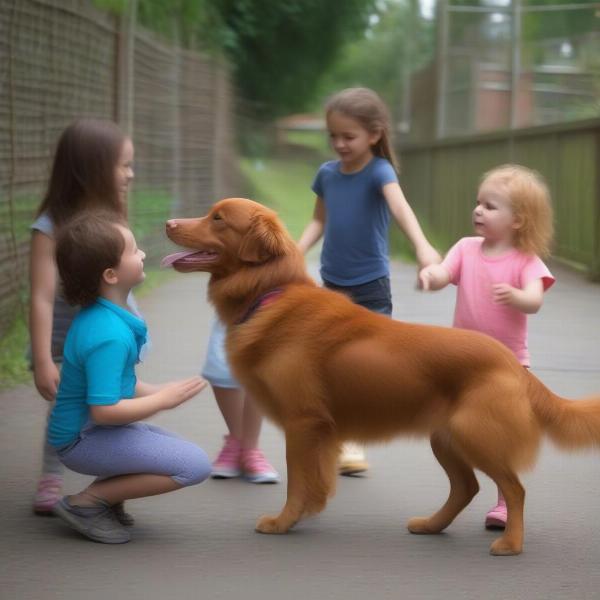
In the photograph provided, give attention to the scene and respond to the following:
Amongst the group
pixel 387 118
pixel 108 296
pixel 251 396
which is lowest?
pixel 251 396

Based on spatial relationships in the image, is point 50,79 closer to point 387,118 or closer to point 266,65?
point 387,118

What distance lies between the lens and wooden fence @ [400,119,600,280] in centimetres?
1523

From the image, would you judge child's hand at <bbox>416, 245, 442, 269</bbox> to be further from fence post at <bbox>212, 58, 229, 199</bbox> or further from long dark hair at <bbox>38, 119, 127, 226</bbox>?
fence post at <bbox>212, 58, 229, 199</bbox>

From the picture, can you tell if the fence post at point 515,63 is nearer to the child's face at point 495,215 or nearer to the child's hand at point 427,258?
the child's face at point 495,215

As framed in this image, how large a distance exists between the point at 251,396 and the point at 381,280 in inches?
52.4

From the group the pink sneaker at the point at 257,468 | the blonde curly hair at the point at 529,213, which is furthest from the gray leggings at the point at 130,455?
the blonde curly hair at the point at 529,213

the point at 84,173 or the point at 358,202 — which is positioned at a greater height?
the point at 84,173

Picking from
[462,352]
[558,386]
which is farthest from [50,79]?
[462,352]

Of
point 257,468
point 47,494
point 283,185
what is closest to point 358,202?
point 257,468

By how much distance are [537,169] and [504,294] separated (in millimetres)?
12949

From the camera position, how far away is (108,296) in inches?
196

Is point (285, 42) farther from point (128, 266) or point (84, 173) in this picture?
point (128, 266)

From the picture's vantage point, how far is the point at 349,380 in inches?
194

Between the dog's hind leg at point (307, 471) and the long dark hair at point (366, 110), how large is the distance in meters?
1.68
